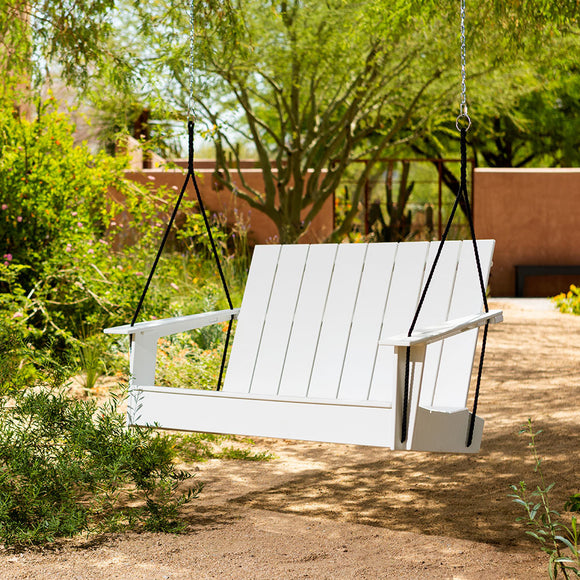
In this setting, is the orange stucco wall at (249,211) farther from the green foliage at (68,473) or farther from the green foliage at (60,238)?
the green foliage at (68,473)

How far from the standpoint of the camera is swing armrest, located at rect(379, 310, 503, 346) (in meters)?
2.48

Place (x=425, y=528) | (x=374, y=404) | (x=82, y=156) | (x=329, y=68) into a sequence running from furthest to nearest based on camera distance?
(x=329, y=68), (x=82, y=156), (x=425, y=528), (x=374, y=404)

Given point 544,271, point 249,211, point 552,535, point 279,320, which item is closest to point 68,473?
point 279,320

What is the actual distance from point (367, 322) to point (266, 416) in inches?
38.3

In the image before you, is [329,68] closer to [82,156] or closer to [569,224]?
[82,156]

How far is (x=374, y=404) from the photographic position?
2629mm

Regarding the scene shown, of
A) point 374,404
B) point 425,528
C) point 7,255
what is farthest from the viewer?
point 7,255

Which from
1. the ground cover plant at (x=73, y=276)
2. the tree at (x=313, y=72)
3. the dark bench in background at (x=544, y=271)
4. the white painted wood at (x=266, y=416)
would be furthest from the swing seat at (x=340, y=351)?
the dark bench in background at (x=544, y=271)

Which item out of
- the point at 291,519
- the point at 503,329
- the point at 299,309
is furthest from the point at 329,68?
the point at 291,519

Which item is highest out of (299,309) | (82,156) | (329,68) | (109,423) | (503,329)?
(329,68)

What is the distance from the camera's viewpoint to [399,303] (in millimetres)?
3527

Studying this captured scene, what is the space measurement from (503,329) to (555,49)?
9.73 ft

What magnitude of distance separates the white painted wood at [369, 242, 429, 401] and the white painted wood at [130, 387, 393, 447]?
80 centimetres

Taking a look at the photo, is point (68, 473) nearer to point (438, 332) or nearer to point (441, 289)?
point (438, 332)
